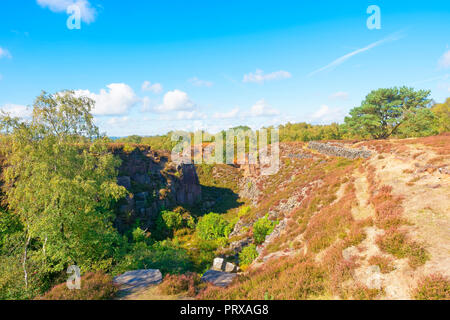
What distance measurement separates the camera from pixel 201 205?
43781mm

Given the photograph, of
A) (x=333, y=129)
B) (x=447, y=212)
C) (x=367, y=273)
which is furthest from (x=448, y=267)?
(x=333, y=129)

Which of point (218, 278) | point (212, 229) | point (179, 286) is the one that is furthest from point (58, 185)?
point (212, 229)

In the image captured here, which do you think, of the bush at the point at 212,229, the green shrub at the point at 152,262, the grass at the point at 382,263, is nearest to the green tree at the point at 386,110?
the bush at the point at 212,229

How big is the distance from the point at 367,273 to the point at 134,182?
118 feet

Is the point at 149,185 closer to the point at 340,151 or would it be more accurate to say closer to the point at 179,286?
the point at 179,286

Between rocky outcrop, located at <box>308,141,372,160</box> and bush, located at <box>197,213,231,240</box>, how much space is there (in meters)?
23.5

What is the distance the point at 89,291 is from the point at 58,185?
5893 mm

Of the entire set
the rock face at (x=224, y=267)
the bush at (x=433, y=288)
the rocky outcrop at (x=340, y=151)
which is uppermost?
the rocky outcrop at (x=340, y=151)

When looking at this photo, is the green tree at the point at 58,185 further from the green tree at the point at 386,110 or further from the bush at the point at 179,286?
the green tree at the point at 386,110

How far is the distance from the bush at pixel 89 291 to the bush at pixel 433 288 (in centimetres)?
1236

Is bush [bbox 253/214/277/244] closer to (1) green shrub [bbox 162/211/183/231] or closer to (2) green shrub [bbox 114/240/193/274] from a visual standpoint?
(2) green shrub [bbox 114/240/193/274]

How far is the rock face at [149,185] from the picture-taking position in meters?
30.4

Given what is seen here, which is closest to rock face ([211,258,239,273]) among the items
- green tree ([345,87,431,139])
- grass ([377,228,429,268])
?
grass ([377,228,429,268])
